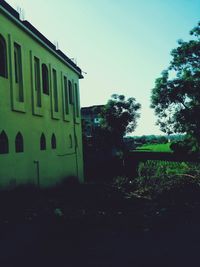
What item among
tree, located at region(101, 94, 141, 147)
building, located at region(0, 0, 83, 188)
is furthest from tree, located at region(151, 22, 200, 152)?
tree, located at region(101, 94, 141, 147)

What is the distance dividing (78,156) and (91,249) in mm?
17489

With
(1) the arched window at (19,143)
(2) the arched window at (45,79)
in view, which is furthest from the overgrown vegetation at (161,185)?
(2) the arched window at (45,79)

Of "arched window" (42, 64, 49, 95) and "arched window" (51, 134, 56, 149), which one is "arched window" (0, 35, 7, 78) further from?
"arched window" (51, 134, 56, 149)

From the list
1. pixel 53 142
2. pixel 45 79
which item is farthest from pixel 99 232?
pixel 45 79

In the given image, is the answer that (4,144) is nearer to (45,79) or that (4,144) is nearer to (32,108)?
(32,108)

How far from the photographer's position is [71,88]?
2411 cm

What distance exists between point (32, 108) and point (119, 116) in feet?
155

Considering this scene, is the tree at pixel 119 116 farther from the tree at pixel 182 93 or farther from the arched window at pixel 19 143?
the arched window at pixel 19 143

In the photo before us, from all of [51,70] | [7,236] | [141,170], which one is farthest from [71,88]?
[7,236]

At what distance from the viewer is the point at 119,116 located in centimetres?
6219

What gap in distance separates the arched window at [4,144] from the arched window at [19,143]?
1016 millimetres

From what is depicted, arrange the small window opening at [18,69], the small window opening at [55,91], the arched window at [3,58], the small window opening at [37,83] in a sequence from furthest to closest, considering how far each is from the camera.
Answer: the small window opening at [55,91], the small window opening at [37,83], the small window opening at [18,69], the arched window at [3,58]

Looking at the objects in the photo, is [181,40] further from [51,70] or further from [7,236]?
[7,236]

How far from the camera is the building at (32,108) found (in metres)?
13.1
